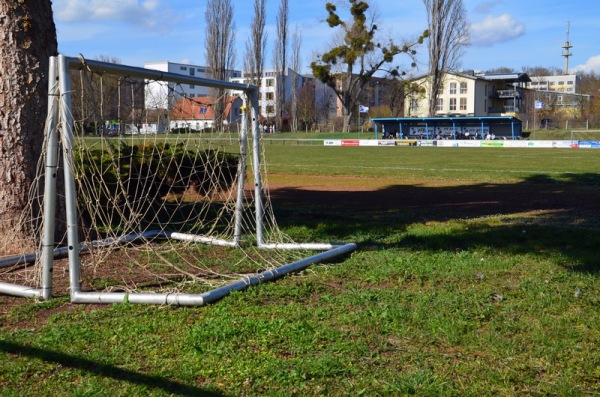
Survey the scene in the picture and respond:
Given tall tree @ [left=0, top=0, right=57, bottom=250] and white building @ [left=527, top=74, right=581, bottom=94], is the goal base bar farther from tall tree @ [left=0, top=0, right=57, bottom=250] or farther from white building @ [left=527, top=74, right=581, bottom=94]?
white building @ [left=527, top=74, right=581, bottom=94]

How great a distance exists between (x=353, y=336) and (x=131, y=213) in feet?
10.9

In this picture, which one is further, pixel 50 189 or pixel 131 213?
pixel 131 213

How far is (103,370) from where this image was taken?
4.32 metres

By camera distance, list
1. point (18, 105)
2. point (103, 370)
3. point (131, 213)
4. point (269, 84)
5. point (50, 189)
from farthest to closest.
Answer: point (269, 84), point (18, 105), point (131, 213), point (50, 189), point (103, 370)

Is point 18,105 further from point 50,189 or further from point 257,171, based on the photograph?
point 257,171

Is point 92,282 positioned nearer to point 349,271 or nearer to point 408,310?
point 349,271

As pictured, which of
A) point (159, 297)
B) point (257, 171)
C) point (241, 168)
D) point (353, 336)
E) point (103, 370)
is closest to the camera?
point (103, 370)

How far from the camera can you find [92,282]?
6.71m

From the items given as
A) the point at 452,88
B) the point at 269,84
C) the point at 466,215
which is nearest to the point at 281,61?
the point at 269,84

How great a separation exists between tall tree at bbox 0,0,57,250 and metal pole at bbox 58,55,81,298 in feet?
5.76

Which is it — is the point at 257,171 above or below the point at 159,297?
above

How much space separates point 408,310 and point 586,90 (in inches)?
4113

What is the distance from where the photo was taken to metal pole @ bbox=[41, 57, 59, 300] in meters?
6.00

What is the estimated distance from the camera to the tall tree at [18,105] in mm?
7613
